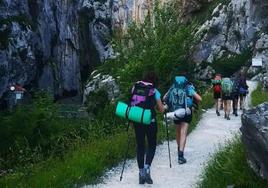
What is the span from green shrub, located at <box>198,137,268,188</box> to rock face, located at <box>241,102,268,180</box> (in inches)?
9.1

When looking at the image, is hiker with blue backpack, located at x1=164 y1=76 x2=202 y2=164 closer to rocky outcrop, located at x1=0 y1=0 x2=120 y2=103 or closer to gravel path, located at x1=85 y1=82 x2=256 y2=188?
gravel path, located at x1=85 y1=82 x2=256 y2=188

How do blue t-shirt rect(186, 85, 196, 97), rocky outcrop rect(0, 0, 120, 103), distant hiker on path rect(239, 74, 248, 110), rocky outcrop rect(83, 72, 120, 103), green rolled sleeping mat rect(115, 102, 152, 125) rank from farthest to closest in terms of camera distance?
rocky outcrop rect(0, 0, 120, 103)
rocky outcrop rect(83, 72, 120, 103)
distant hiker on path rect(239, 74, 248, 110)
blue t-shirt rect(186, 85, 196, 97)
green rolled sleeping mat rect(115, 102, 152, 125)

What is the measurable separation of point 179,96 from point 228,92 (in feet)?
29.3

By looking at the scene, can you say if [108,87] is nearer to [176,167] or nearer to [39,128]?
[39,128]

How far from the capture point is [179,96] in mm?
8727

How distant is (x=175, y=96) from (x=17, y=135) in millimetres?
6118

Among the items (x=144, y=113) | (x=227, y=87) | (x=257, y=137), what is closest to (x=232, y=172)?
(x=257, y=137)

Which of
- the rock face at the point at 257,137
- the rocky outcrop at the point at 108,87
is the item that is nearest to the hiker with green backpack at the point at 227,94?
the rocky outcrop at the point at 108,87

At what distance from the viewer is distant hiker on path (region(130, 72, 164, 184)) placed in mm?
7258

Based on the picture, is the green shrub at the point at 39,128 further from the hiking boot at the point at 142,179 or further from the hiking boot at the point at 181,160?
the hiking boot at the point at 142,179

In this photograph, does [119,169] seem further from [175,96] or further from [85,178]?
[175,96]

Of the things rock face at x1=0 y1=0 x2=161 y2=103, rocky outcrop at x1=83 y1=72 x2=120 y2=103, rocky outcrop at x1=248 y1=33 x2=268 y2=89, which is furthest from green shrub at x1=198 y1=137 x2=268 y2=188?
rock face at x1=0 y1=0 x2=161 y2=103

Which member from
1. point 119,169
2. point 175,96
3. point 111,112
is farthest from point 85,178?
point 111,112

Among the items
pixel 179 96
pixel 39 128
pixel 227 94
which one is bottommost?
pixel 39 128
